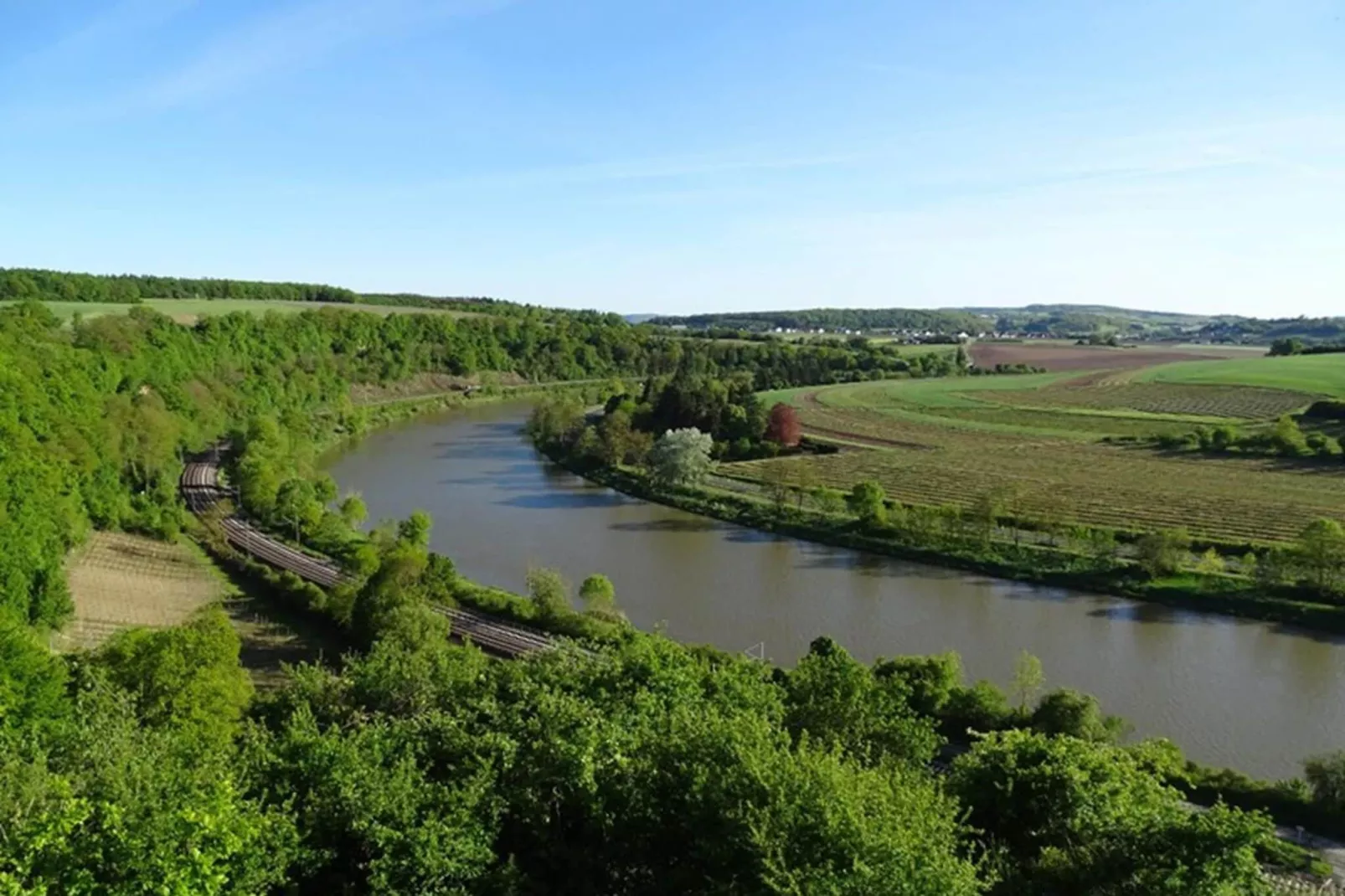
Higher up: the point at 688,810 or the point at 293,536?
the point at 688,810

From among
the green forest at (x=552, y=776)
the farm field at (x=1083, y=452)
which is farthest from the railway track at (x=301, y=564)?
the farm field at (x=1083, y=452)

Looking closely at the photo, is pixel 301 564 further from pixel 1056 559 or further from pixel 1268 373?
pixel 1268 373

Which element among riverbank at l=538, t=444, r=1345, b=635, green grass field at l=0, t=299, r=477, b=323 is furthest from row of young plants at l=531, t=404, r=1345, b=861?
green grass field at l=0, t=299, r=477, b=323

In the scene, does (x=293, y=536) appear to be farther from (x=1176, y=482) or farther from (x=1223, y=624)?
(x=1176, y=482)

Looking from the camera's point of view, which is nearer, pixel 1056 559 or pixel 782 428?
pixel 1056 559

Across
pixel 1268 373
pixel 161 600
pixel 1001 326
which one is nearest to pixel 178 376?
pixel 161 600

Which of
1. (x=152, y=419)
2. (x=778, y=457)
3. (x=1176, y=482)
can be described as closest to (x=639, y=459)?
(x=778, y=457)
